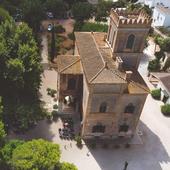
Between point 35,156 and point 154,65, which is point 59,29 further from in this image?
point 35,156

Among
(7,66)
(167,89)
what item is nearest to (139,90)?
(167,89)

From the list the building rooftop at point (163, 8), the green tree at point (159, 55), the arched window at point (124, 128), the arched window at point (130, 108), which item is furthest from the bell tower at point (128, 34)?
the building rooftop at point (163, 8)

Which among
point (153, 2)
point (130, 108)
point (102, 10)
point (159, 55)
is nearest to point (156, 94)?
point (159, 55)

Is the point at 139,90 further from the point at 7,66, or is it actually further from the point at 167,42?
the point at 167,42

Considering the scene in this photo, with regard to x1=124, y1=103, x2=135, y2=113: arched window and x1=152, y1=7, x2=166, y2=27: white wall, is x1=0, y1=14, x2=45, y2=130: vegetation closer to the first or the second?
x1=124, y1=103, x2=135, y2=113: arched window

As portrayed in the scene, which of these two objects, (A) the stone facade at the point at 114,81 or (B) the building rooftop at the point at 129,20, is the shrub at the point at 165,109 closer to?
(A) the stone facade at the point at 114,81

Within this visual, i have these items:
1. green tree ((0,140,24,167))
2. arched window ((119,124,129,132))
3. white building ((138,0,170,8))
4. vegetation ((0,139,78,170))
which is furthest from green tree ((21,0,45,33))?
vegetation ((0,139,78,170))
